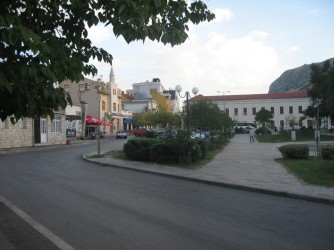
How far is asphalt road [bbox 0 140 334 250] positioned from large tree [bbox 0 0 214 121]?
2.48 m

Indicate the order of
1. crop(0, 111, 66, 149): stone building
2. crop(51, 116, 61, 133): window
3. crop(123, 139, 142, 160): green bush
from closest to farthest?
crop(123, 139, 142, 160): green bush, crop(0, 111, 66, 149): stone building, crop(51, 116, 61, 133): window

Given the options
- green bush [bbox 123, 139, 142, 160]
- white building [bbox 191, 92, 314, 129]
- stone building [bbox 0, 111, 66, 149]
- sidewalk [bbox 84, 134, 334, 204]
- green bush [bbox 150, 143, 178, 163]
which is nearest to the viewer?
sidewalk [bbox 84, 134, 334, 204]

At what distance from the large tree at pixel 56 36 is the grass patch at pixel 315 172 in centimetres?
858

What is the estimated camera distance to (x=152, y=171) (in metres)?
17.2

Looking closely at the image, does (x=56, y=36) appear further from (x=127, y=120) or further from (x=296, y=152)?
(x=127, y=120)

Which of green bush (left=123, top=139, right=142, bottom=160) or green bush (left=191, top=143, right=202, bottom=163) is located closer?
green bush (left=191, top=143, right=202, bottom=163)

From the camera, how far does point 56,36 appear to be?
18.0 ft

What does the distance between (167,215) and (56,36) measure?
4491 millimetres

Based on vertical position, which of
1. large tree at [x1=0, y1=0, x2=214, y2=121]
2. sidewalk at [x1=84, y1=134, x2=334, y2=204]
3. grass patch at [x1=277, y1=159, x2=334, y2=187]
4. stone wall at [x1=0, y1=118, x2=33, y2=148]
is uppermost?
large tree at [x1=0, y1=0, x2=214, y2=121]

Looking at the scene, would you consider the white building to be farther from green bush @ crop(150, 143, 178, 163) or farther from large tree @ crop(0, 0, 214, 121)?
large tree @ crop(0, 0, 214, 121)

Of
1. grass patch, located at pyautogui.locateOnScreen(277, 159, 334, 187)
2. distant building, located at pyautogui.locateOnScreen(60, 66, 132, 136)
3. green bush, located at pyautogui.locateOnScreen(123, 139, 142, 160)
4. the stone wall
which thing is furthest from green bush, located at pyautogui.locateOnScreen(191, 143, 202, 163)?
distant building, located at pyautogui.locateOnScreen(60, 66, 132, 136)

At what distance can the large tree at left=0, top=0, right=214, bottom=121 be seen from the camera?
4137 millimetres

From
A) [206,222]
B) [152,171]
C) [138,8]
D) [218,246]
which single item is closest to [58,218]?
[206,222]

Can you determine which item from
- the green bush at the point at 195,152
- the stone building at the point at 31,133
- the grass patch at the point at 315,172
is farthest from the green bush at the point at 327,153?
the stone building at the point at 31,133
